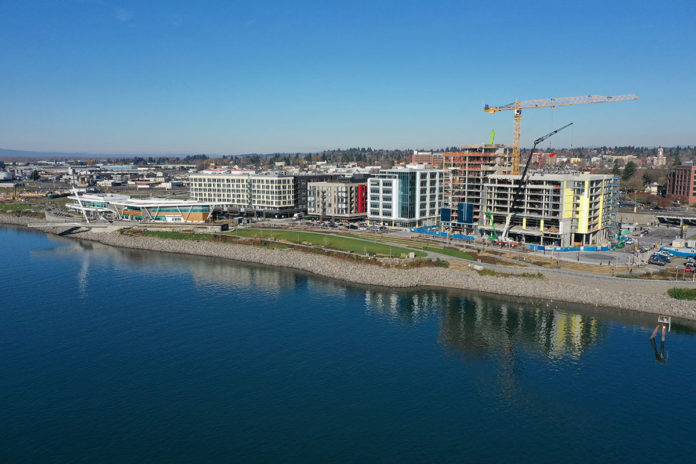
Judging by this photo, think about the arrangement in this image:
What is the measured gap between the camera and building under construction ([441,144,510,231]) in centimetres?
9381

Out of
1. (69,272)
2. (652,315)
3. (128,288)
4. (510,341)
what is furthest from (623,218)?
(69,272)

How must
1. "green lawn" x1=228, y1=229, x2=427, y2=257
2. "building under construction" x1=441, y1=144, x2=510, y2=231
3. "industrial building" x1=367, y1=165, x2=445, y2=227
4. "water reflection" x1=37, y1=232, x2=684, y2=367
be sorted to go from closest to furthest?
"water reflection" x1=37, y1=232, x2=684, y2=367 → "green lawn" x1=228, y1=229, x2=427, y2=257 → "building under construction" x1=441, y1=144, x2=510, y2=231 → "industrial building" x1=367, y1=165, x2=445, y2=227

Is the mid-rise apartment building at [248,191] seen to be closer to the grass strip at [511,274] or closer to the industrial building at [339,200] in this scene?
the industrial building at [339,200]

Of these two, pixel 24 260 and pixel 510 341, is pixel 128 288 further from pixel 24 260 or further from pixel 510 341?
pixel 510 341

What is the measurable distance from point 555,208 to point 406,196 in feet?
89.4

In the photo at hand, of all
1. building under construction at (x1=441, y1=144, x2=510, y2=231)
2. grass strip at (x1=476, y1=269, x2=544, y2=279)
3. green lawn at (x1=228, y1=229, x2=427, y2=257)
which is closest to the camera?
grass strip at (x1=476, y1=269, x2=544, y2=279)

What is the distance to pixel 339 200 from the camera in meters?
106

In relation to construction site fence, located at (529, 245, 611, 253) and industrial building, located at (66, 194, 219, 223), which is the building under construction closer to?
construction site fence, located at (529, 245, 611, 253)

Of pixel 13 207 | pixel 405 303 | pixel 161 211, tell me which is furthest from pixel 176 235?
pixel 13 207

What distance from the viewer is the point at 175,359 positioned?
4334 cm

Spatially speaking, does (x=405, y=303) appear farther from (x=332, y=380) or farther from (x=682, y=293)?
(x=682, y=293)

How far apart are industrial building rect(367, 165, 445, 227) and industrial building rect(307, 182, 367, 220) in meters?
5.53

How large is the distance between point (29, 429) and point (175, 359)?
1200 centimetres

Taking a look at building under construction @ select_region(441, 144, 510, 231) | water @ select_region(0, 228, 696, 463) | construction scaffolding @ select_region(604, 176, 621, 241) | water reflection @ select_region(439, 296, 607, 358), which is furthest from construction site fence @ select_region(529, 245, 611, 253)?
water reflection @ select_region(439, 296, 607, 358)
